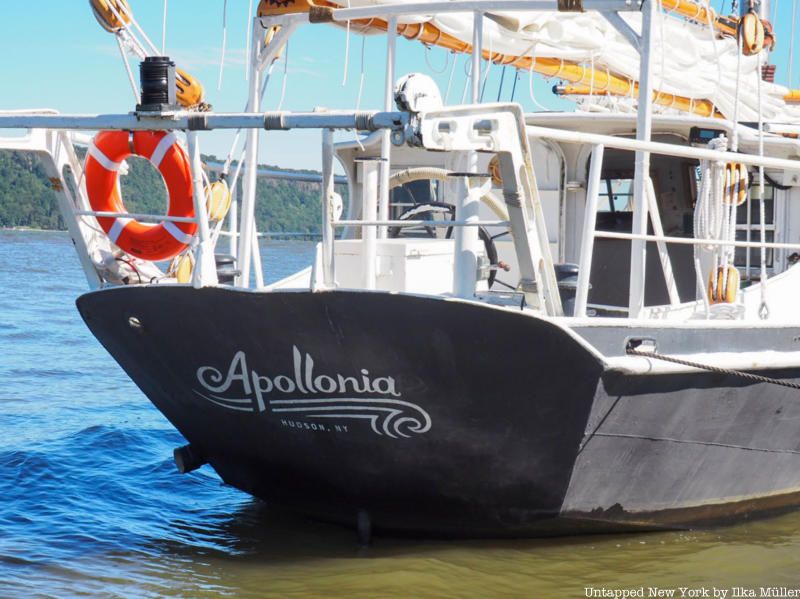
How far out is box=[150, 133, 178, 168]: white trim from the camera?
694 cm

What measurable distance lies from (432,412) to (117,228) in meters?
2.50

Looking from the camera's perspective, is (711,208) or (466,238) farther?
(711,208)

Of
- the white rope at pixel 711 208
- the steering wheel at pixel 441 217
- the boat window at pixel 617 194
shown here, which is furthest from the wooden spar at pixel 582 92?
the white rope at pixel 711 208

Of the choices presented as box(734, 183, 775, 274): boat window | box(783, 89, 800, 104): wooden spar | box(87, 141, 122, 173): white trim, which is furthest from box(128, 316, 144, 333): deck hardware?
box(783, 89, 800, 104): wooden spar

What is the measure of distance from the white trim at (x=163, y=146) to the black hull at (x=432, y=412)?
37.8 inches

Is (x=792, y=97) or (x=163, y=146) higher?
(x=792, y=97)

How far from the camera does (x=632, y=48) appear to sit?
36.1 feet

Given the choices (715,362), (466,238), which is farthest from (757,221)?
(466,238)

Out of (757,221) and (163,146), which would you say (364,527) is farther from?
(757,221)

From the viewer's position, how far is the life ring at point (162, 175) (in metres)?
6.97

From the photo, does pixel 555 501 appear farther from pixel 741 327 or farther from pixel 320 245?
pixel 320 245

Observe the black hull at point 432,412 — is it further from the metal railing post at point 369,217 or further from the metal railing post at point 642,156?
the metal railing post at point 369,217

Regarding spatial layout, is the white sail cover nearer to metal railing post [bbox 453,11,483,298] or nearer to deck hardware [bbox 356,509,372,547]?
metal railing post [bbox 453,11,483,298]

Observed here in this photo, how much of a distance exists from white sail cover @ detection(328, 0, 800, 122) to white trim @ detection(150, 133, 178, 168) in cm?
161
